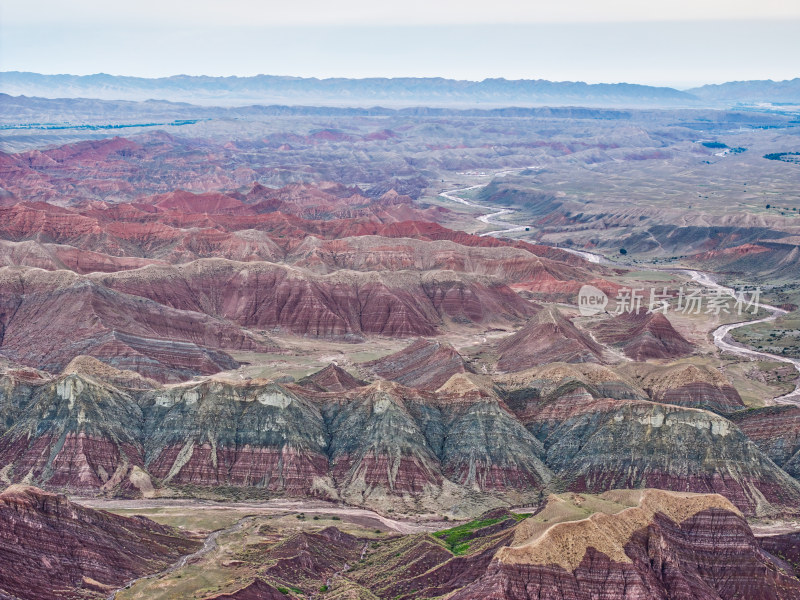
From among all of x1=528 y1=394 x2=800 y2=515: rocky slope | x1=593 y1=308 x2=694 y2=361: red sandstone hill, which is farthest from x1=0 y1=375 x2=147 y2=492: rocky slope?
x1=593 y1=308 x2=694 y2=361: red sandstone hill

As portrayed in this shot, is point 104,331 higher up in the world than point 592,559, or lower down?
lower down

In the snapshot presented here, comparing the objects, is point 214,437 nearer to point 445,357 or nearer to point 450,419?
point 450,419

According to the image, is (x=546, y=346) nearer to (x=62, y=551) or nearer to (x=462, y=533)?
(x=462, y=533)

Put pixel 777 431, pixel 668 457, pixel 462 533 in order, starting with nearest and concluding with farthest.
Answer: pixel 462 533 < pixel 668 457 < pixel 777 431

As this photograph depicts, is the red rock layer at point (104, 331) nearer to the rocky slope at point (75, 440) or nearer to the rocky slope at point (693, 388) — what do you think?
the rocky slope at point (75, 440)

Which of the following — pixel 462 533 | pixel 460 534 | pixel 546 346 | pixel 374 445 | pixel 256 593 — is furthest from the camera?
pixel 546 346

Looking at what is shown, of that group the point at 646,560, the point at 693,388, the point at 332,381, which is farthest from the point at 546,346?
the point at 646,560

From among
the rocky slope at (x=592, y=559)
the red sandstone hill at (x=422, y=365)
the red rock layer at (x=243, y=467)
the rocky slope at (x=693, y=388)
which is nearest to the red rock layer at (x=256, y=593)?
the rocky slope at (x=592, y=559)
